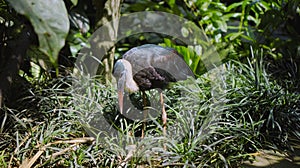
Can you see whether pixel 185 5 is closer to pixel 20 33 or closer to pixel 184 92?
pixel 184 92

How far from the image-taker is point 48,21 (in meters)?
0.95

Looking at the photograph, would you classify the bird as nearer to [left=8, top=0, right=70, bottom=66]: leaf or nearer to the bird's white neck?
the bird's white neck

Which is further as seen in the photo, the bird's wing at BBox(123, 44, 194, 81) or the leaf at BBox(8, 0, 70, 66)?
the bird's wing at BBox(123, 44, 194, 81)

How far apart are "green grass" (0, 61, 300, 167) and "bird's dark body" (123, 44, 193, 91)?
16 cm

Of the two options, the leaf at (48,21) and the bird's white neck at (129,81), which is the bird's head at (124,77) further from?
the leaf at (48,21)

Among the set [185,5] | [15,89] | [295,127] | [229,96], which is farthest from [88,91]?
[185,5]

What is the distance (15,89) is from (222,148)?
3.08 feet

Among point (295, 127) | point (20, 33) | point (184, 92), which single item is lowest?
point (295, 127)

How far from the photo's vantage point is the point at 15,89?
1.96 metres

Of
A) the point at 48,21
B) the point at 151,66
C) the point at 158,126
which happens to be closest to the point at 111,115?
the point at 158,126

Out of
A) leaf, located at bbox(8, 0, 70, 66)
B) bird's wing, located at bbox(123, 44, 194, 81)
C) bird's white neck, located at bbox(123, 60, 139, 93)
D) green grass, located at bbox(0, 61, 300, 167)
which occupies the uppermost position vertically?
leaf, located at bbox(8, 0, 70, 66)

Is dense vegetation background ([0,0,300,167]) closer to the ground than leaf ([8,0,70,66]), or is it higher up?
closer to the ground

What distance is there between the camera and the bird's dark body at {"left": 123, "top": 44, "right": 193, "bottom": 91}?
164cm

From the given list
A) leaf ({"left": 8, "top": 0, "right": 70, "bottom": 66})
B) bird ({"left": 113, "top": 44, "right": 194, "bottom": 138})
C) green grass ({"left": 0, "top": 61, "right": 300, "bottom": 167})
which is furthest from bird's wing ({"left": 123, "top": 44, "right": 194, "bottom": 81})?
leaf ({"left": 8, "top": 0, "right": 70, "bottom": 66})
